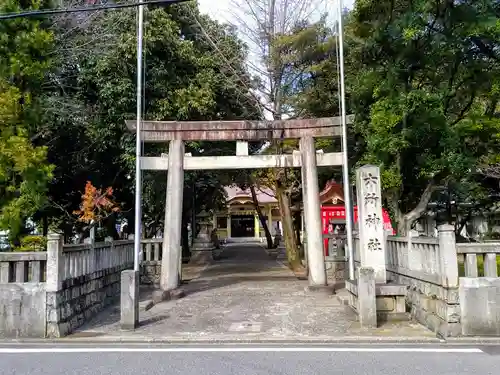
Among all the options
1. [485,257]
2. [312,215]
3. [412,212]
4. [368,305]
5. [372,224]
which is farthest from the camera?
[412,212]

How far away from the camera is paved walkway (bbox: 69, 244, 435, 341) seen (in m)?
8.31

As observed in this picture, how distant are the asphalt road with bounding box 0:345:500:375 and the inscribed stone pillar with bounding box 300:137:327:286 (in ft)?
18.0

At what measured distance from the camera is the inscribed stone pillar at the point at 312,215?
1294 cm

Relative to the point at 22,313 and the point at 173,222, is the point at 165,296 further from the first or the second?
the point at 22,313

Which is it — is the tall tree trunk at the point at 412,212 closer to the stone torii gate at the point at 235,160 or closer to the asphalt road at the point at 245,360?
the stone torii gate at the point at 235,160

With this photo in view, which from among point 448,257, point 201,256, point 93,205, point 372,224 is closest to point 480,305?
point 448,257

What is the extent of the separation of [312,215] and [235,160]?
269 centimetres

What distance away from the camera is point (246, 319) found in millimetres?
9844

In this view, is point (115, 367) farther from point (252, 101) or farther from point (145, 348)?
point (252, 101)

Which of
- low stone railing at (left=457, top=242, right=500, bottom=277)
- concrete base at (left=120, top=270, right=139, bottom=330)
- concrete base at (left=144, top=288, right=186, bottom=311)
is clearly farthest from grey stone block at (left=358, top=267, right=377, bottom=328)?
concrete base at (left=144, top=288, right=186, bottom=311)

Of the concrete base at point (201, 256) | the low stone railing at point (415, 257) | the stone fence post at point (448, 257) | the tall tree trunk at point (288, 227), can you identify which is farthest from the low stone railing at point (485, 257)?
the concrete base at point (201, 256)

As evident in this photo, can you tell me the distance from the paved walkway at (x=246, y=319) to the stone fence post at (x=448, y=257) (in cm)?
103

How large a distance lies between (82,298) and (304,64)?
12451 millimetres

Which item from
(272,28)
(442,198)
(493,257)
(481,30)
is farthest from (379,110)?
(442,198)
